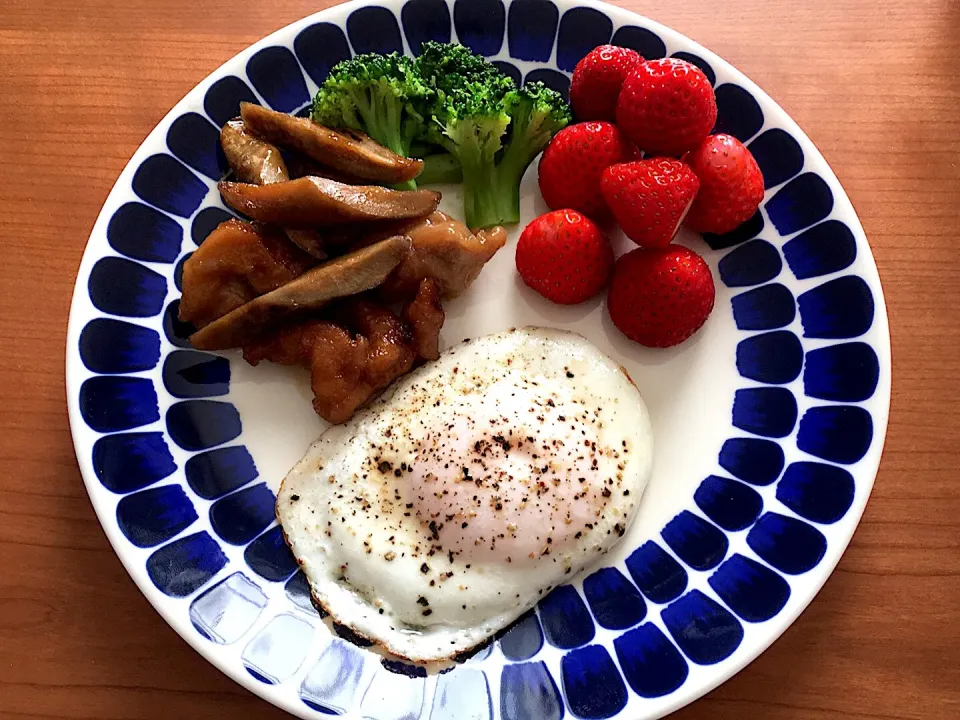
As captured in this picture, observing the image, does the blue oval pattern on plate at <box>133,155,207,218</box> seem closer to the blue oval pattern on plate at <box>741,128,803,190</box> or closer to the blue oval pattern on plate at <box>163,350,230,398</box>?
the blue oval pattern on plate at <box>163,350,230,398</box>

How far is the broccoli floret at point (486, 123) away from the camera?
2180mm

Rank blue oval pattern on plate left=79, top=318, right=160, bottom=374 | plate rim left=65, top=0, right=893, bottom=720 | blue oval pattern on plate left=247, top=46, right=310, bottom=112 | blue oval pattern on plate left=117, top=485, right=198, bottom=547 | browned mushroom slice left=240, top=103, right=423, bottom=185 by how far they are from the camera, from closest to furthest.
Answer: plate rim left=65, top=0, right=893, bottom=720
blue oval pattern on plate left=117, top=485, right=198, bottom=547
blue oval pattern on plate left=79, top=318, right=160, bottom=374
browned mushroom slice left=240, top=103, right=423, bottom=185
blue oval pattern on plate left=247, top=46, right=310, bottom=112

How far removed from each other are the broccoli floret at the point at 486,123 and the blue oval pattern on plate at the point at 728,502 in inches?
39.8

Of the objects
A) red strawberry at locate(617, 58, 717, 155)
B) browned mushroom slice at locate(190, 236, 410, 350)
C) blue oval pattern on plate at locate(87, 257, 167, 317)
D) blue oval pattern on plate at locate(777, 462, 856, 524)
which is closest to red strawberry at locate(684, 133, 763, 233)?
red strawberry at locate(617, 58, 717, 155)

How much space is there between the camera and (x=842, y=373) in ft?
6.86

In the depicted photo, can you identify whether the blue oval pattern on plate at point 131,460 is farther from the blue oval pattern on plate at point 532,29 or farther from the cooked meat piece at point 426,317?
the blue oval pattern on plate at point 532,29

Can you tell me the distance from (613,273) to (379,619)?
122cm

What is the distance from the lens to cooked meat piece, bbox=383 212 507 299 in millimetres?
2096

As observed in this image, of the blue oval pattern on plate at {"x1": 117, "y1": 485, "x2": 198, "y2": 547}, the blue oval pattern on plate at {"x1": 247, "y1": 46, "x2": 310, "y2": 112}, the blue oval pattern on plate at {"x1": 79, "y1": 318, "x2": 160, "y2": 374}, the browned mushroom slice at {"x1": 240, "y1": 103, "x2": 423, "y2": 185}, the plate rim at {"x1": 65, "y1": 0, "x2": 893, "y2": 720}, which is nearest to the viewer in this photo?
the plate rim at {"x1": 65, "y1": 0, "x2": 893, "y2": 720}

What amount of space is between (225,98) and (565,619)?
1873 millimetres

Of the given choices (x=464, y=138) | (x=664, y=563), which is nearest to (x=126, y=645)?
(x=664, y=563)

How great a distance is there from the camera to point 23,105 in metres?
2.46

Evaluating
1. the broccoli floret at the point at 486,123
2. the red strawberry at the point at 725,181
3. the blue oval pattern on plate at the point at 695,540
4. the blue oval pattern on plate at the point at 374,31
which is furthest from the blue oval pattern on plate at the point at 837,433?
the blue oval pattern on plate at the point at 374,31

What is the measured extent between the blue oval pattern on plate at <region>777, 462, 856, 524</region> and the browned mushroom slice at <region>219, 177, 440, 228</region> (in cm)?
130
